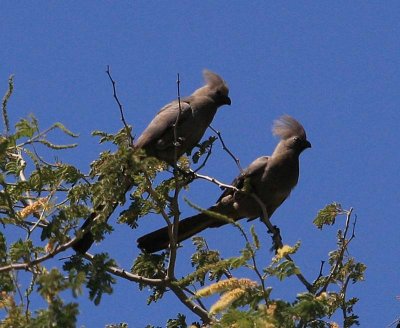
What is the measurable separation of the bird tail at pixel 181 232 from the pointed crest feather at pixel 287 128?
128 cm

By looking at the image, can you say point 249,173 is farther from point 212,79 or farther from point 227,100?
point 212,79

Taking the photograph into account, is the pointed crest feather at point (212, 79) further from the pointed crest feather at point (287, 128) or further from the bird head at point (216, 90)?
the pointed crest feather at point (287, 128)

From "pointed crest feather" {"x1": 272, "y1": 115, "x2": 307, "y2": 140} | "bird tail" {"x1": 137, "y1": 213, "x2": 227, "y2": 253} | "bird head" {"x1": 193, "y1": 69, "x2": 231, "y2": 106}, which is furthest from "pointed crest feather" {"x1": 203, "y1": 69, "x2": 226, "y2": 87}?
"bird tail" {"x1": 137, "y1": 213, "x2": 227, "y2": 253}

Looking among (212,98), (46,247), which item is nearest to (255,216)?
(212,98)

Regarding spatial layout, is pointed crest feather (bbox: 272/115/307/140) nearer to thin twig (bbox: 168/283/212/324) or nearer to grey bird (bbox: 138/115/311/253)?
grey bird (bbox: 138/115/311/253)

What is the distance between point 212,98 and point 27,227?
4.57m

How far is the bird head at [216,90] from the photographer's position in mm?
10133

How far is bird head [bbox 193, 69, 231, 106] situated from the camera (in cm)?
1013

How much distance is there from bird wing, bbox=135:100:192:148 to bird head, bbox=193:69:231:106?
0.59 meters

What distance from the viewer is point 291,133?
33.1 feet

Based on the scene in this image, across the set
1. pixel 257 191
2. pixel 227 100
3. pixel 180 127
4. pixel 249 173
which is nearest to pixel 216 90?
pixel 227 100

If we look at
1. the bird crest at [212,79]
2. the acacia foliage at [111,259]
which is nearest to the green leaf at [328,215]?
the acacia foliage at [111,259]

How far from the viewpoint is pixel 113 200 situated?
587 cm

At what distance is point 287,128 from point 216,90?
34.3 inches
